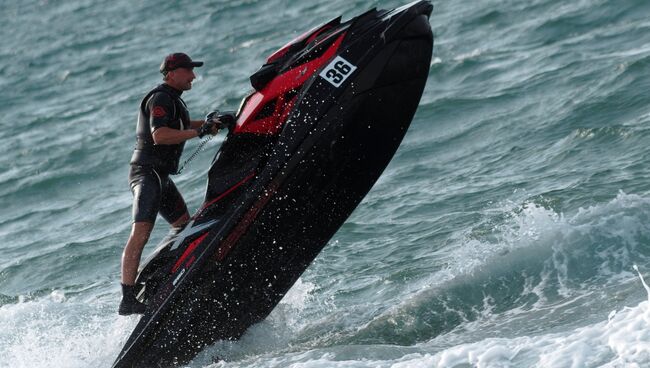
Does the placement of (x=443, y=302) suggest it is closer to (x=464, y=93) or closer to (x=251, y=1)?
(x=464, y=93)

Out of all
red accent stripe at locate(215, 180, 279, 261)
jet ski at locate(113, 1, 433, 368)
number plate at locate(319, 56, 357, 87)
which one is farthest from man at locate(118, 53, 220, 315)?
number plate at locate(319, 56, 357, 87)

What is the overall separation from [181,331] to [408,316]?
4.72 feet

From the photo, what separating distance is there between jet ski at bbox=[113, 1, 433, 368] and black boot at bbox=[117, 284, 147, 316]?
2.4 inches

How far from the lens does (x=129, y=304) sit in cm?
727

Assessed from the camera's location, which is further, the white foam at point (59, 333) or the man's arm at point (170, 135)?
the white foam at point (59, 333)

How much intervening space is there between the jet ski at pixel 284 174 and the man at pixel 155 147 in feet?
0.65

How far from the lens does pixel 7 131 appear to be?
18.1 m

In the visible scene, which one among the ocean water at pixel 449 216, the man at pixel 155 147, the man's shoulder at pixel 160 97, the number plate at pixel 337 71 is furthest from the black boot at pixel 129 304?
the number plate at pixel 337 71

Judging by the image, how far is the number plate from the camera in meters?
6.95

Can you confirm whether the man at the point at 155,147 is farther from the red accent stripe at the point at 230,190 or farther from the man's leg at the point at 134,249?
the red accent stripe at the point at 230,190

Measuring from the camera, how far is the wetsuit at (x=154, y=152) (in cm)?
705

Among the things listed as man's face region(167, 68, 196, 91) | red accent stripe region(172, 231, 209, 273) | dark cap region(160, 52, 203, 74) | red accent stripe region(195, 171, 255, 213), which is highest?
dark cap region(160, 52, 203, 74)

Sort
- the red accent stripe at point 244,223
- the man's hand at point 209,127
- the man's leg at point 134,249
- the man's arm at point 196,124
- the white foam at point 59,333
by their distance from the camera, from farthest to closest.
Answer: the white foam at point 59,333, the man's arm at point 196,124, the man's leg at point 134,249, the red accent stripe at point 244,223, the man's hand at point 209,127

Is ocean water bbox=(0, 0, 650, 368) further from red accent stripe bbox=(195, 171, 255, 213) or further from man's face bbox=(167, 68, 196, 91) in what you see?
man's face bbox=(167, 68, 196, 91)
